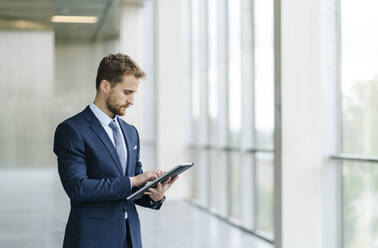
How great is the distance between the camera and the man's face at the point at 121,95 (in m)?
2.91

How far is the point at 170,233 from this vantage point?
9.02 meters

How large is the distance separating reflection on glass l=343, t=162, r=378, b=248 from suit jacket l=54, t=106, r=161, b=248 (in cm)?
407

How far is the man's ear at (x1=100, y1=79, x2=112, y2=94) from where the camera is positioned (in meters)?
2.92

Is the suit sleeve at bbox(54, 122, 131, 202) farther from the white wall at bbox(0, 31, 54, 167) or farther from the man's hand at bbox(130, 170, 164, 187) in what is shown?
the white wall at bbox(0, 31, 54, 167)

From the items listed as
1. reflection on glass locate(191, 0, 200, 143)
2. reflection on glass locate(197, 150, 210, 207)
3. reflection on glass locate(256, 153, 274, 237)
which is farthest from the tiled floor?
reflection on glass locate(191, 0, 200, 143)

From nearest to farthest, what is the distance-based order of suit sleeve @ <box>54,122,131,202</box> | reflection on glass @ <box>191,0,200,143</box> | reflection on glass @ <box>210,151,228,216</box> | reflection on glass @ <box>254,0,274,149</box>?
1. suit sleeve @ <box>54,122,131,202</box>
2. reflection on glass @ <box>254,0,274,149</box>
3. reflection on glass @ <box>210,151,228,216</box>
4. reflection on glass @ <box>191,0,200,143</box>

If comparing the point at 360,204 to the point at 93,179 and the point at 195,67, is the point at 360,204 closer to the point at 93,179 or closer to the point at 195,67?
the point at 93,179

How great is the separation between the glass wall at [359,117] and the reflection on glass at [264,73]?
2.19 meters

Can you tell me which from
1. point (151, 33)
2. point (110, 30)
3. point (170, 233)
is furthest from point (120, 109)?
point (151, 33)

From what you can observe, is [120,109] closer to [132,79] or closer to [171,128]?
[132,79]

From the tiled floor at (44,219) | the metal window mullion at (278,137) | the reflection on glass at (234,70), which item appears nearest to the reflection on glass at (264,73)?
the reflection on glass at (234,70)

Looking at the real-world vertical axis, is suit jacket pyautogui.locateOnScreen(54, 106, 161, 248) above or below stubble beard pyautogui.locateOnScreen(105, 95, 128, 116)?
below

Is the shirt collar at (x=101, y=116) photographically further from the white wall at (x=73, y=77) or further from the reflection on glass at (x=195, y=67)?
the reflection on glass at (x=195, y=67)

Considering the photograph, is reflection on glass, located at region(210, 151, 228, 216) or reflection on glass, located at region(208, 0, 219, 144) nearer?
reflection on glass, located at region(210, 151, 228, 216)
